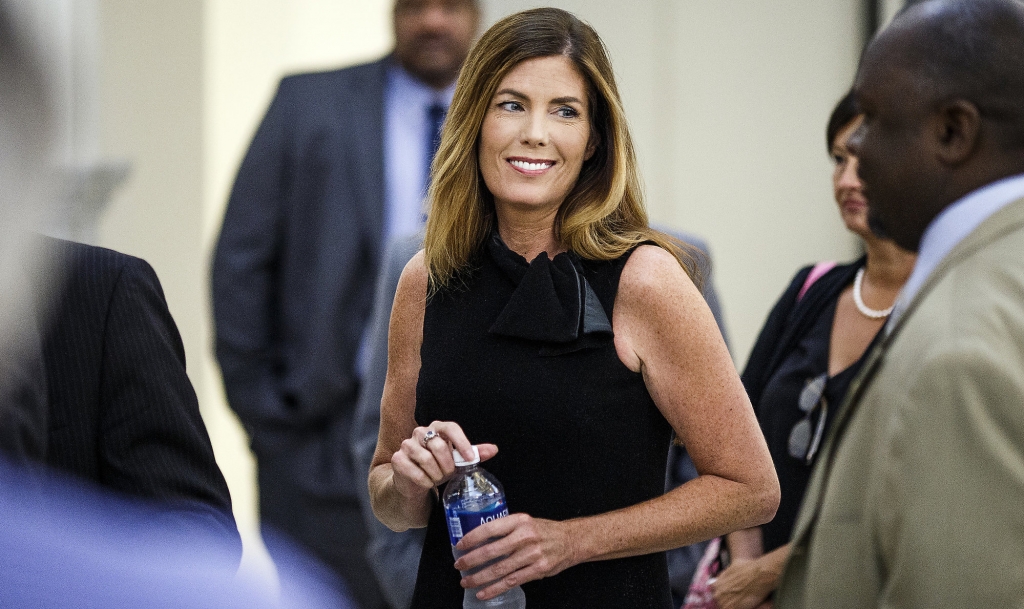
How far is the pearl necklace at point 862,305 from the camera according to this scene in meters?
2.67

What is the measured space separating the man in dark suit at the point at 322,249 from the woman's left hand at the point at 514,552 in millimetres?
2529

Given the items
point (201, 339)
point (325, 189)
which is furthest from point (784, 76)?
point (201, 339)

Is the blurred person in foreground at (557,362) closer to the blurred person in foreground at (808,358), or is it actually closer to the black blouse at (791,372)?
the blurred person in foreground at (808,358)

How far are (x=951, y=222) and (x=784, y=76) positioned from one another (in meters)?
3.75

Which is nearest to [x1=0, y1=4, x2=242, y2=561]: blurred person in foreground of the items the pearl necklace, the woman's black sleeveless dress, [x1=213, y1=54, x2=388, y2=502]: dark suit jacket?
the woman's black sleeveless dress

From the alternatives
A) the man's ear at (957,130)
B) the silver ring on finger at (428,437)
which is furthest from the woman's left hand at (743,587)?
the man's ear at (957,130)

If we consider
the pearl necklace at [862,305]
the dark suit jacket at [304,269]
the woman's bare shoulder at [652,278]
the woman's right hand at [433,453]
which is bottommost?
the dark suit jacket at [304,269]

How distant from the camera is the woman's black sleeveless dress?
6.46 ft

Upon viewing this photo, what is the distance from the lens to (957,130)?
61.6 inches

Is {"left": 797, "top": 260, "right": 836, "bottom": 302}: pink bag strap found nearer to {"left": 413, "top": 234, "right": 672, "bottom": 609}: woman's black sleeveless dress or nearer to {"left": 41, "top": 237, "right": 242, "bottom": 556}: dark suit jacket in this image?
{"left": 413, "top": 234, "right": 672, "bottom": 609}: woman's black sleeveless dress

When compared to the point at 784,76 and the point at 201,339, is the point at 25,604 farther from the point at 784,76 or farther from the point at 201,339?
the point at 201,339

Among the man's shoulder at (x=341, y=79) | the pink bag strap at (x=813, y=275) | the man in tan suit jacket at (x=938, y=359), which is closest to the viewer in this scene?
the man in tan suit jacket at (x=938, y=359)

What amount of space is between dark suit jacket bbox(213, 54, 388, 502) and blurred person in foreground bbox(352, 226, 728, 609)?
1554mm

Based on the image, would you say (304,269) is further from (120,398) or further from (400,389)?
(120,398)
